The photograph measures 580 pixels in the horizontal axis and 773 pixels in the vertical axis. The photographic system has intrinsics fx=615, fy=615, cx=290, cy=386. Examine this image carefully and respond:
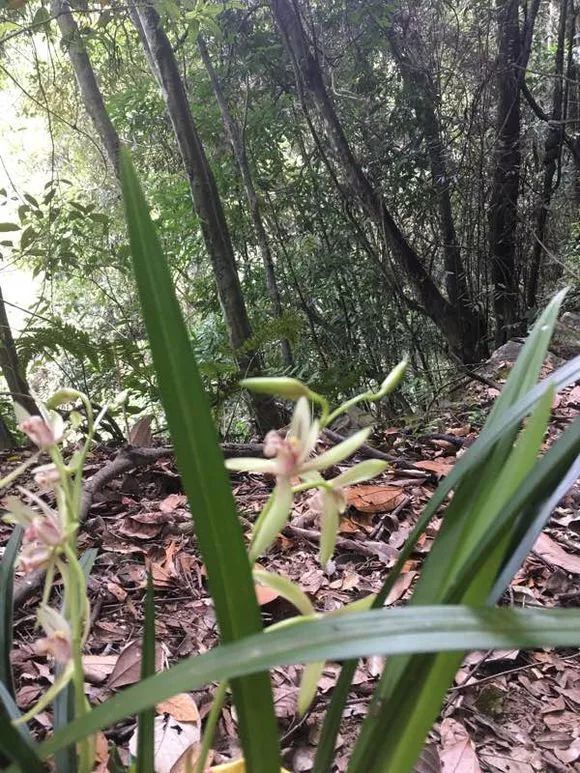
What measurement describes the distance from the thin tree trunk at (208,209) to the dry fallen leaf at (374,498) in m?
1.27

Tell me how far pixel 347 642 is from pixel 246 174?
356cm

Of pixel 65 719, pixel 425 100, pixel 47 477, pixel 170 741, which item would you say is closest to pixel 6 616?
pixel 65 719

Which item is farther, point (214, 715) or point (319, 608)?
point (319, 608)

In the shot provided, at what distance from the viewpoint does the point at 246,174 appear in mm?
3586

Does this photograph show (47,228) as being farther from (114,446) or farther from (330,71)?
(330,71)

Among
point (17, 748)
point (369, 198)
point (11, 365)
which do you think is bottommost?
point (11, 365)

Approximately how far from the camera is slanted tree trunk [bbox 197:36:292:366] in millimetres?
3449

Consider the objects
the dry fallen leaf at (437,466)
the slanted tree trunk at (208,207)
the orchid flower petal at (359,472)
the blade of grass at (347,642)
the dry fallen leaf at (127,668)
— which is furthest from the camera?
the slanted tree trunk at (208,207)

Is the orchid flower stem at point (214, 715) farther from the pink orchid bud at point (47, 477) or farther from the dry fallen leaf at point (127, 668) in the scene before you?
the dry fallen leaf at point (127, 668)

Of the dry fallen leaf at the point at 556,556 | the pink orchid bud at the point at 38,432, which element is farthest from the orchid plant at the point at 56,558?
the dry fallen leaf at the point at 556,556

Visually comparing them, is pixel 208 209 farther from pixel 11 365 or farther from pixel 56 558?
pixel 56 558

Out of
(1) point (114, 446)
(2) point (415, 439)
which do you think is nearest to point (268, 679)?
(2) point (415, 439)

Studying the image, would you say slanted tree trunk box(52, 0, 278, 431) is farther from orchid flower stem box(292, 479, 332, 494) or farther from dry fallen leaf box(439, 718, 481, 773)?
orchid flower stem box(292, 479, 332, 494)

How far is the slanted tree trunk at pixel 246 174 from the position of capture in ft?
11.3
